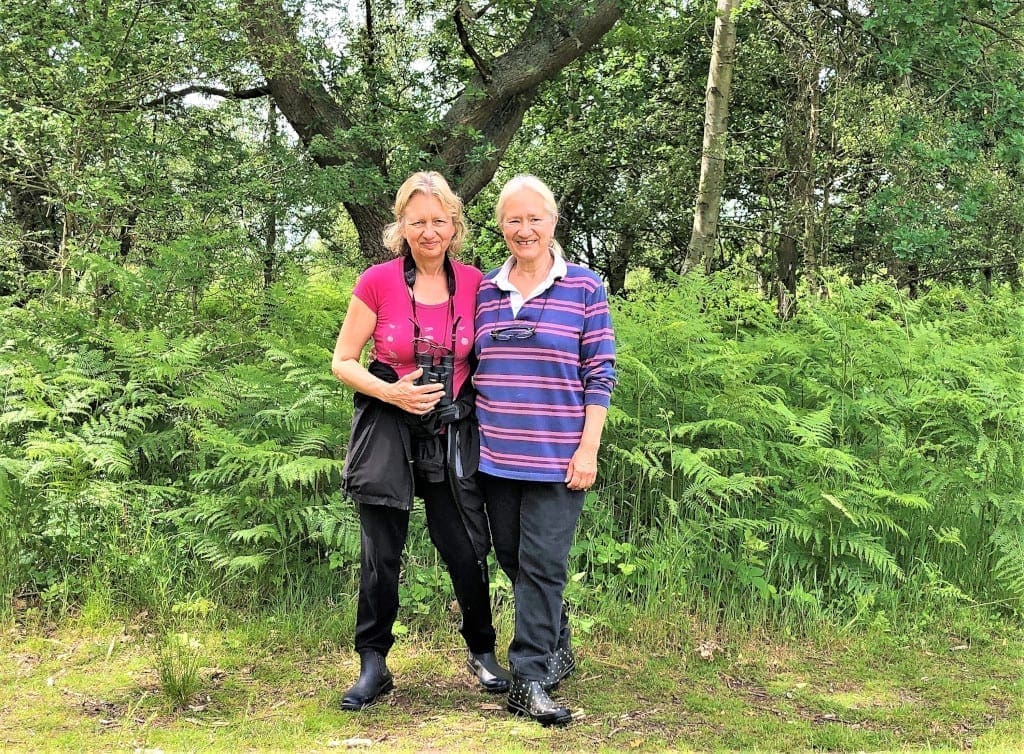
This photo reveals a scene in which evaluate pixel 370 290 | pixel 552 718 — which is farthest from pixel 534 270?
pixel 552 718

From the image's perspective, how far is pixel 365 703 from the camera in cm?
355

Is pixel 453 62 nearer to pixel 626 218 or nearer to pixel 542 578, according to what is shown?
pixel 626 218

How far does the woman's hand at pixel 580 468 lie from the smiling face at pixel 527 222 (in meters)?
0.84

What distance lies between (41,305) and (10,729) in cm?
409

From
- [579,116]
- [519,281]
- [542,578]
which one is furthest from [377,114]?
[542,578]

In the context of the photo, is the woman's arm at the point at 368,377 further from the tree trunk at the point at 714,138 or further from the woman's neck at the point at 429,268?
the tree trunk at the point at 714,138

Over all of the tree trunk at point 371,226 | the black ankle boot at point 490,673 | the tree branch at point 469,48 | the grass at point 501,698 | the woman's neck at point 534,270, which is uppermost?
the tree branch at point 469,48

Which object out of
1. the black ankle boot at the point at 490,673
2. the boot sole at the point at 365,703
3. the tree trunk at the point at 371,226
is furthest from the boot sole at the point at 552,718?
the tree trunk at the point at 371,226

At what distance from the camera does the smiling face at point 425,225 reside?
3375 mm

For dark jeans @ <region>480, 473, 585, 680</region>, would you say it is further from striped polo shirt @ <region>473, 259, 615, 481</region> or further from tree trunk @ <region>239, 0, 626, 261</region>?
tree trunk @ <region>239, 0, 626, 261</region>

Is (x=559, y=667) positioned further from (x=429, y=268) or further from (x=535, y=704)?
(x=429, y=268)

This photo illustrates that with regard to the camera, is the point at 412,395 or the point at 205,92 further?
the point at 205,92

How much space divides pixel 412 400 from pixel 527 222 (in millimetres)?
875

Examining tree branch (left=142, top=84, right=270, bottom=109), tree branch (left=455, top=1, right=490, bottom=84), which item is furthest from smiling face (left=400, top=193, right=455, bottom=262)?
tree branch (left=455, top=1, right=490, bottom=84)
